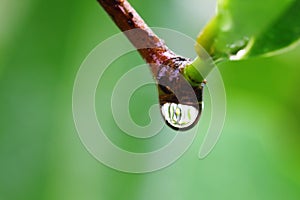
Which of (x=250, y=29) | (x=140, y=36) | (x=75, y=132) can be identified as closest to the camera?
(x=250, y=29)

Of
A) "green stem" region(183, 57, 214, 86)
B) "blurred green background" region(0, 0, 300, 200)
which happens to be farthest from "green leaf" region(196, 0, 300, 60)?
"blurred green background" region(0, 0, 300, 200)

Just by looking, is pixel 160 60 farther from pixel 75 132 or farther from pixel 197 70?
pixel 75 132

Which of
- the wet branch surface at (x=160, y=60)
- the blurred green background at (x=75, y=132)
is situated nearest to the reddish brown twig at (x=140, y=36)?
the wet branch surface at (x=160, y=60)

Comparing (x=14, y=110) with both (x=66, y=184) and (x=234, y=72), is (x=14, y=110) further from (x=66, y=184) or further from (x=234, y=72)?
(x=234, y=72)

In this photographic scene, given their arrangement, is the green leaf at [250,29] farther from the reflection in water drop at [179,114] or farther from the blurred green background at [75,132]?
the blurred green background at [75,132]

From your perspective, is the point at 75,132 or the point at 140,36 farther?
the point at 75,132

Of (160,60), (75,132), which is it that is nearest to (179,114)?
(160,60)
